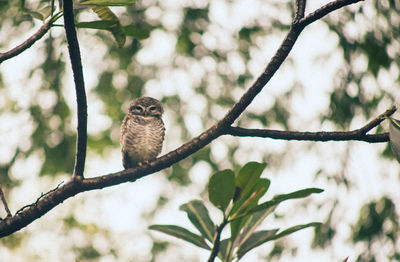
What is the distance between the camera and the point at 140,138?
9.87ft

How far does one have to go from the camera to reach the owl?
118 inches

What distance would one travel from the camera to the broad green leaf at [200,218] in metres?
1.37

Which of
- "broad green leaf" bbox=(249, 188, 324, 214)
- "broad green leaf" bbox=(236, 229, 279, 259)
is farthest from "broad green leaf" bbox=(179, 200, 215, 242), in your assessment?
"broad green leaf" bbox=(249, 188, 324, 214)

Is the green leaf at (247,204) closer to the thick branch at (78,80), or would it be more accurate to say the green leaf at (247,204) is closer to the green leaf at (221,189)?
the green leaf at (221,189)

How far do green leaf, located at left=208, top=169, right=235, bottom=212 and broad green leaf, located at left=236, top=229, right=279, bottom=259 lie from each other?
167 millimetres

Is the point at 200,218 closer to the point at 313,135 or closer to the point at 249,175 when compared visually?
the point at 249,175

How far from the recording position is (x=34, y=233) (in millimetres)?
6590

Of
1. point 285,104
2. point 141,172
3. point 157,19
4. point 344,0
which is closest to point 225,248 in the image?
point 141,172

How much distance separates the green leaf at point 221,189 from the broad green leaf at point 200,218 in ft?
0.57

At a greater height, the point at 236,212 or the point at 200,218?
the point at 236,212

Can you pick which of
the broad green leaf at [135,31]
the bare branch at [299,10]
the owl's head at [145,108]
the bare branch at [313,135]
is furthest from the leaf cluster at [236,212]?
the owl's head at [145,108]

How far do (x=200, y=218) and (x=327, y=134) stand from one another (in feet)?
1.56

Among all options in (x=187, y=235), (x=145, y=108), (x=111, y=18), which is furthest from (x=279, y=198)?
(x=145, y=108)

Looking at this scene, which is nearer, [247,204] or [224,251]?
[247,204]
